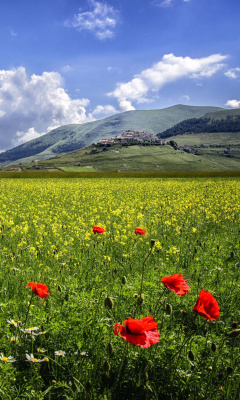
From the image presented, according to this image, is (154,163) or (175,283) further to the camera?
(154,163)

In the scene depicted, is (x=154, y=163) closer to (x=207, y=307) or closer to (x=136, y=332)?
(x=207, y=307)

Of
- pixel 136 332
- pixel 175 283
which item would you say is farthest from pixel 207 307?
pixel 136 332

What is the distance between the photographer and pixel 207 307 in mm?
2035

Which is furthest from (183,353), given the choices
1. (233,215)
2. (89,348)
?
(233,215)

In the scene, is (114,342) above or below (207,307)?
below

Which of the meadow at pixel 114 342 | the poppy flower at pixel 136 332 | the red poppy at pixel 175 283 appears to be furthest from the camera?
the meadow at pixel 114 342

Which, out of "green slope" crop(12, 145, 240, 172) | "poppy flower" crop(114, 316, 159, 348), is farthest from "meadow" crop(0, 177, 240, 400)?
"green slope" crop(12, 145, 240, 172)


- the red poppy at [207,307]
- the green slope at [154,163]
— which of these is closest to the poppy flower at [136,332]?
the red poppy at [207,307]

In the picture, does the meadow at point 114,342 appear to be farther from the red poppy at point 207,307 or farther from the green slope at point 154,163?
the green slope at point 154,163

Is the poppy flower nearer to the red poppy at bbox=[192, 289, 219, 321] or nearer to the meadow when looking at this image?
the meadow

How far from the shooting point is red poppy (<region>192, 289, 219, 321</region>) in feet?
6.55

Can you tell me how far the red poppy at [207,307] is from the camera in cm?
200

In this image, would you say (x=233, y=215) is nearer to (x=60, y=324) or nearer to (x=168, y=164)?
(x=60, y=324)

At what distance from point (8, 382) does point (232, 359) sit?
2512 mm
